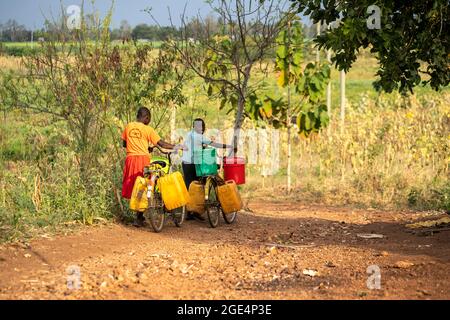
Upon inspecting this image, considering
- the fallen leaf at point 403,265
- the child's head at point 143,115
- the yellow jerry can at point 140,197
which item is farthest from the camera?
the child's head at point 143,115

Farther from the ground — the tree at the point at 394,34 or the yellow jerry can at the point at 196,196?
the tree at the point at 394,34

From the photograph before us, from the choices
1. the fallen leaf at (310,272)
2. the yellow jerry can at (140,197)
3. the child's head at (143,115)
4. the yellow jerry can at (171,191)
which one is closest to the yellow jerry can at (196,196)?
the yellow jerry can at (171,191)

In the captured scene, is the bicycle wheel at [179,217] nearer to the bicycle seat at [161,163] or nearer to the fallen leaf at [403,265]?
the bicycle seat at [161,163]

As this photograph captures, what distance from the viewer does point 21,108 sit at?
→ 1280 centimetres

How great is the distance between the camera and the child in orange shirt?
10.8m

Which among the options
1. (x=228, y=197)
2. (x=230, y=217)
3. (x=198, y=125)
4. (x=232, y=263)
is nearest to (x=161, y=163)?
(x=198, y=125)

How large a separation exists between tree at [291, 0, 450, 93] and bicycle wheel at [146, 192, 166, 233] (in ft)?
10.4

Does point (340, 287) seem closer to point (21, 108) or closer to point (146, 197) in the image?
point (146, 197)

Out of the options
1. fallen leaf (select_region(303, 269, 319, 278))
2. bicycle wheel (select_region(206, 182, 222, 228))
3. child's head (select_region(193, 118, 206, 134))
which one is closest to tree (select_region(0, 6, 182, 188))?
child's head (select_region(193, 118, 206, 134))

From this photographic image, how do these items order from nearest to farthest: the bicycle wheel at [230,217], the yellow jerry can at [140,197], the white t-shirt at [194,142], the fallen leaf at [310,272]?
the fallen leaf at [310,272] < the yellow jerry can at [140,197] < the white t-shirt at [194,142] < the bicycle wheel at [230,217]

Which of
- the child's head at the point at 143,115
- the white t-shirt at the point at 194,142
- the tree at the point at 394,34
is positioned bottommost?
the white t-shirt at the point at 194,142

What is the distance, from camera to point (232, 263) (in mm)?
8594

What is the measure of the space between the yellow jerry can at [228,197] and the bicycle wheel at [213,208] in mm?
104

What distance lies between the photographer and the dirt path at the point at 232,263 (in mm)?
7000
